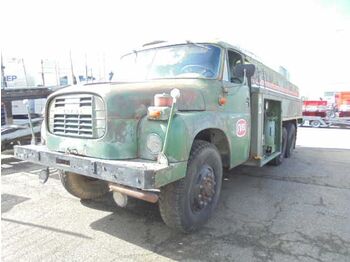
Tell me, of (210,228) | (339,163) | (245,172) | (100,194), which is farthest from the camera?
(339,163)

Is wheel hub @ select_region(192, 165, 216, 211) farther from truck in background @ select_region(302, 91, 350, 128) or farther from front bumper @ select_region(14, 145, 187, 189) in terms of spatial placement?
truck in background @ select_region(302, 91, 350, 128)

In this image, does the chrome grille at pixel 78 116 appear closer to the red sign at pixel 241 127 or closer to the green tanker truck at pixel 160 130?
the green tanker truck at pixel 160 130

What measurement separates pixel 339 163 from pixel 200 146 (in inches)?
243

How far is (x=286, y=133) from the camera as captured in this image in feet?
28.1

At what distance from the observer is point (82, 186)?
15.7 ft

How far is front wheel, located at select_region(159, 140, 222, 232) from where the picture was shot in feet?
11.7

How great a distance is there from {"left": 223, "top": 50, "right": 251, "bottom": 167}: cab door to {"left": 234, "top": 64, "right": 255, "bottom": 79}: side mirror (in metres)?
0.06

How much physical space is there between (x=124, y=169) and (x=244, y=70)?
2.59 metres

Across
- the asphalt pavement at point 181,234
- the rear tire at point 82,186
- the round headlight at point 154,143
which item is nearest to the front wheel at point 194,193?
the asphalt pavement at point 181,234

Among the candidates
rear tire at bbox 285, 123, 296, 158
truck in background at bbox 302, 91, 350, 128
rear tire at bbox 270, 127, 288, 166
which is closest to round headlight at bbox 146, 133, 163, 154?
rear tire at bbox 270, 127, 288, 166

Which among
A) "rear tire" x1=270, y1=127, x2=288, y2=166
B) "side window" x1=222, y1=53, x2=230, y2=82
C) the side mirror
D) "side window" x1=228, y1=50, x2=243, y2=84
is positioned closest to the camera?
"side window" x1=222, y1=53, x2=230, y2=82

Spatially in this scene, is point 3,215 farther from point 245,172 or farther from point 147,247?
point 245,172

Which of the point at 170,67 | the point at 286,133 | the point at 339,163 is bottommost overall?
the point at 339,163

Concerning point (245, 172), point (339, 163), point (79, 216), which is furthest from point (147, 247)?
point (339, 163)
